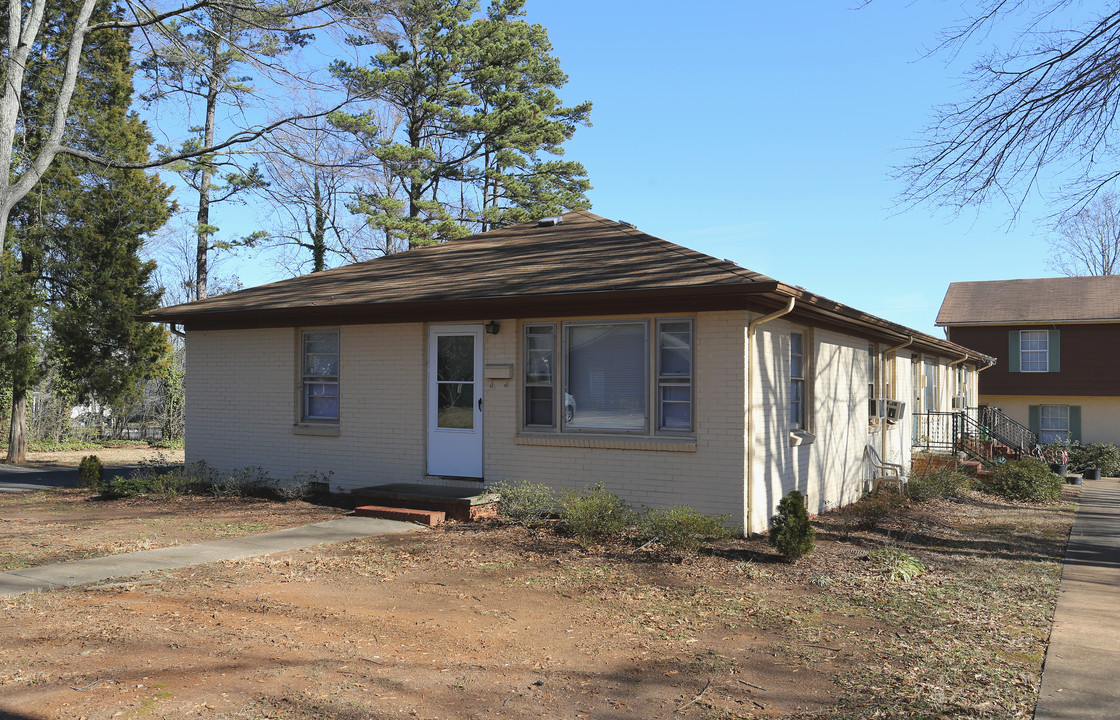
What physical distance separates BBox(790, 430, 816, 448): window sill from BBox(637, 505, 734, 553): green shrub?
2.16 meters

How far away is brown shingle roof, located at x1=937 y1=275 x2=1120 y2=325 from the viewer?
28297 mm

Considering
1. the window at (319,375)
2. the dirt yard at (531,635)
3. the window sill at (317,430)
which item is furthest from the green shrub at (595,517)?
the window at (319,375)

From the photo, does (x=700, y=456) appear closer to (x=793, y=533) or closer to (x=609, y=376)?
(x=609, y=376)

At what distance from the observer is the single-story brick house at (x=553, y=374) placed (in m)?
9.80

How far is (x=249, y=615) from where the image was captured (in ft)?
20.1

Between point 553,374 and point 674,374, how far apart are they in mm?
1730

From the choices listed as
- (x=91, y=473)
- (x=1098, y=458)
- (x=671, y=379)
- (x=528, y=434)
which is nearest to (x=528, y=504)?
(x=528, y=434)

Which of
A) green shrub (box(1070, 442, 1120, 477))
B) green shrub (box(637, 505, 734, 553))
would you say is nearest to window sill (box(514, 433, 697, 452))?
green shrub (box(637, 505, 734, 553))

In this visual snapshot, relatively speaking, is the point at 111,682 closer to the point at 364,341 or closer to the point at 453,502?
the point at 453,502

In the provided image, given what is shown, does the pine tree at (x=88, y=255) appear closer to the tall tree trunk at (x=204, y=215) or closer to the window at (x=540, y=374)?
the tall tree trunk at (x=204, y=215)


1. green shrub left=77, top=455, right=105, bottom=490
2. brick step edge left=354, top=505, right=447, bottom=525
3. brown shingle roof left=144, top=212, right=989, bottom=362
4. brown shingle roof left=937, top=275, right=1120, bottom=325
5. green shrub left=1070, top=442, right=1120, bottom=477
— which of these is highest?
brown shingle roof left=937, top=275, right=1120, bottom=325

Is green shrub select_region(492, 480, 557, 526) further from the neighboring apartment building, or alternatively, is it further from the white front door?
the neighboring apartment building

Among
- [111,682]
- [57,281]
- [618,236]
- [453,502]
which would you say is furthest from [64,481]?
[111,682]

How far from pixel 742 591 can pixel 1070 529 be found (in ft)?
23.8
